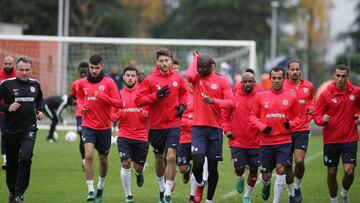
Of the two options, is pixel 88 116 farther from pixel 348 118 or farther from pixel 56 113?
pixel 56 113

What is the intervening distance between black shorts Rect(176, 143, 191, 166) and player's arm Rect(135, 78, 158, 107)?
122 centimetres

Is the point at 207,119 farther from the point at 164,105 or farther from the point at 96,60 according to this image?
the point at 96,60

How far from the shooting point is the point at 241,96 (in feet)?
51.7

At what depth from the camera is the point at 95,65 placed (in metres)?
15.1

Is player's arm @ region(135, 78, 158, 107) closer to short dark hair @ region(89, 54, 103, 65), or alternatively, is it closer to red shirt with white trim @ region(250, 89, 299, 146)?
short dark hair @ region(89, 54, 103, 65)

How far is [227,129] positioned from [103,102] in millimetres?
2151

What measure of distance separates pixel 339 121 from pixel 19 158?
17.1ft

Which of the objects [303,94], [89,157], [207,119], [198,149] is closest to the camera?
[198,149]

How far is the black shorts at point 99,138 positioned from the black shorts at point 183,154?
1.24 meters

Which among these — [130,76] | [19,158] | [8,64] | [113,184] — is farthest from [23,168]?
[8,64]

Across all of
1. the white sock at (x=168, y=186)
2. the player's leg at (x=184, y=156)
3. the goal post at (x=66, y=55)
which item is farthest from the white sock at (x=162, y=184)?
the goal post at (x=66, y=55)

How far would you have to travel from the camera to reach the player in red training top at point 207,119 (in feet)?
46.1

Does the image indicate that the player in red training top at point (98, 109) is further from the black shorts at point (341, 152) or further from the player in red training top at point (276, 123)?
the black shorts at point (341, 152)

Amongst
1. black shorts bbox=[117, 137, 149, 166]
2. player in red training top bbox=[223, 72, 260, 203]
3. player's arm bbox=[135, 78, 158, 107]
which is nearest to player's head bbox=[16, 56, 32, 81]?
player's arm bbox=[135, 78, 158, 107]
